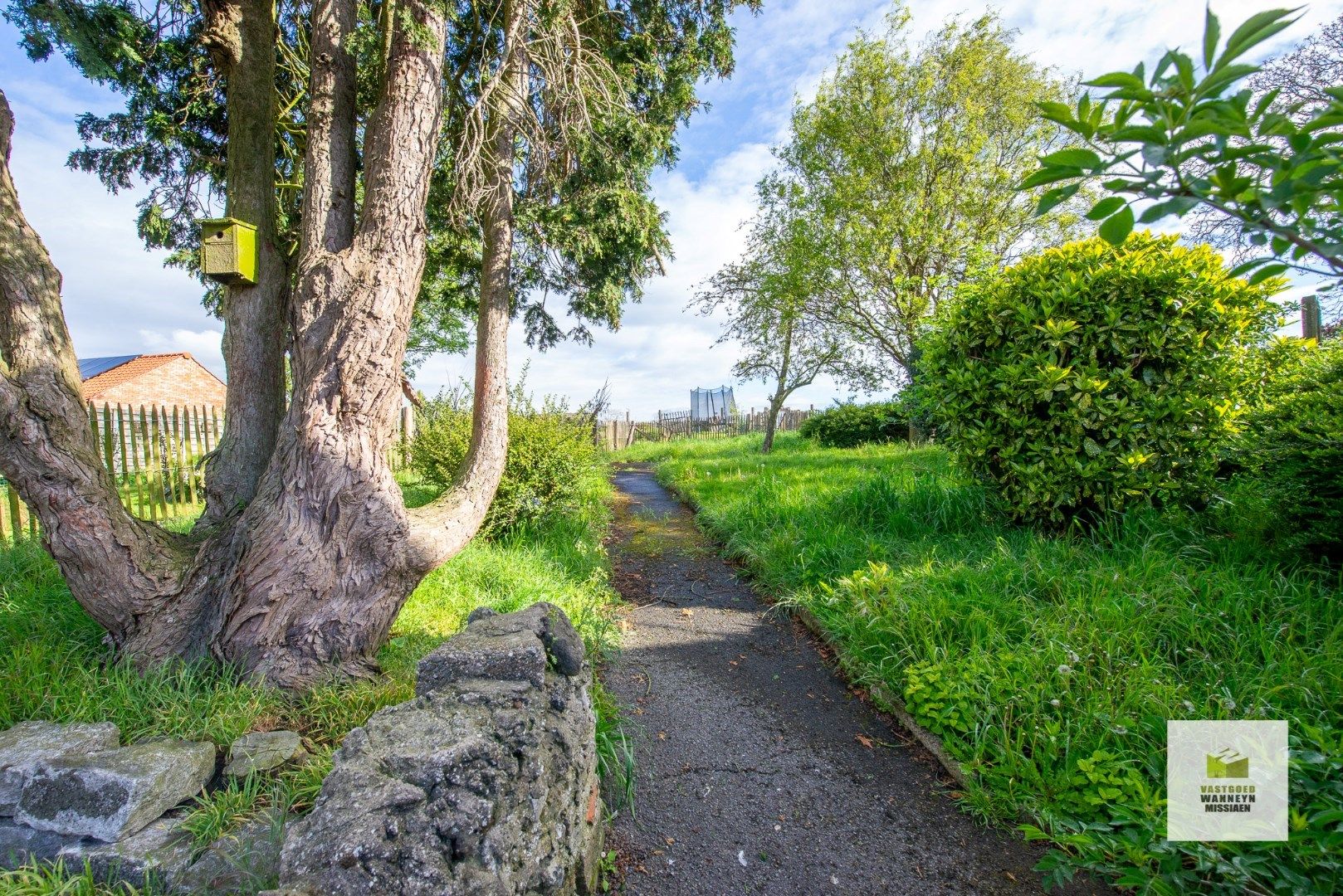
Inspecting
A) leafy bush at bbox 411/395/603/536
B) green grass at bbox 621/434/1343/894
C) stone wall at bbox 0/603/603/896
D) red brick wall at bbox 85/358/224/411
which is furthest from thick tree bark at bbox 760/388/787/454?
red brick wall at bbox 85/358/224/411

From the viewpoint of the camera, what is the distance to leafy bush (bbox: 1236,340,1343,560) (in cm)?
308

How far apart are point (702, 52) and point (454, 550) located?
5.64 metres

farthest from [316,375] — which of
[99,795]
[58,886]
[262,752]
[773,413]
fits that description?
[773,413]

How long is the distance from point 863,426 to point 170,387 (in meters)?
24.0

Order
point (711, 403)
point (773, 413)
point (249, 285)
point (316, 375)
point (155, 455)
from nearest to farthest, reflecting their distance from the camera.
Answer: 1. point (316, 375)
2. point (249, 285)
3. point (155, 455)
4. point (773, 413)
5. point (711, 403)

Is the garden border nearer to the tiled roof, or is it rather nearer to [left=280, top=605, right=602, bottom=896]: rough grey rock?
[left=280, top=605, right=602, bottom=896]: rough grey rock

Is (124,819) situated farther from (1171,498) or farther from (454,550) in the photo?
(1171,498)

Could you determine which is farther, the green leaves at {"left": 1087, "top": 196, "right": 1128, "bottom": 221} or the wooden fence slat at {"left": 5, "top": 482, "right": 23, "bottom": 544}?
the wooden fence slat at {"left": 5, "top": 482, "right": 23, "bottom": 544}

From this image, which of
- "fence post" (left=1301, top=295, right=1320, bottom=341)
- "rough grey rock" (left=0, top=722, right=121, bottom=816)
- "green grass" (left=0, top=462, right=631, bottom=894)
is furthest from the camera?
"fence post" (left=1301, top=295, right=1320, bottom=341)

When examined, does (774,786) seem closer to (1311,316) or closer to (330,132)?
(330,132)

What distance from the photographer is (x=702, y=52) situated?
589 cm

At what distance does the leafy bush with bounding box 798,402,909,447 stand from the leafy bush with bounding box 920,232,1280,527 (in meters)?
8.93

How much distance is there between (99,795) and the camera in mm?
1962

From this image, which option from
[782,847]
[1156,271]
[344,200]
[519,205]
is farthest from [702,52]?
[782,847]
